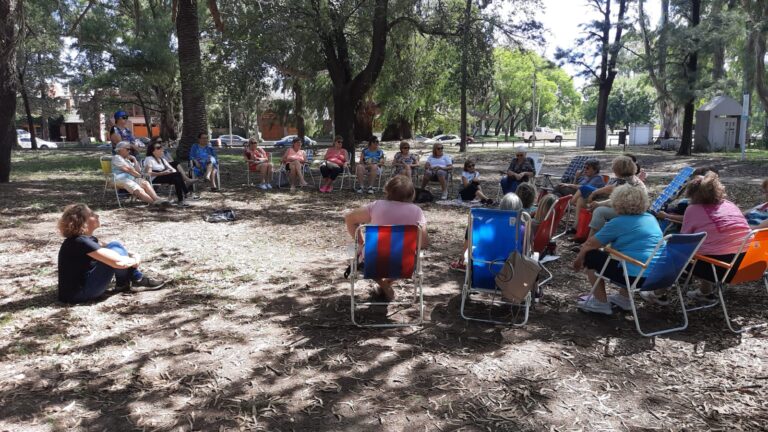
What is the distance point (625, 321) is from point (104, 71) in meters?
29.9

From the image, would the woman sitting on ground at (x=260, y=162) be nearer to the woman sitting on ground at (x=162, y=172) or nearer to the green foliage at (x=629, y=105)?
the woman sitting on ground at (x=162, y=172)

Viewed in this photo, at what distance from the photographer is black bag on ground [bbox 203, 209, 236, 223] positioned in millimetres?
7996

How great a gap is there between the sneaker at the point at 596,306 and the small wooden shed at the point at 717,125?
78.5ft

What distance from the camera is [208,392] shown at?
121 inches

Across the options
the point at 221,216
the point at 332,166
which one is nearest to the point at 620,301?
the point at 221,216

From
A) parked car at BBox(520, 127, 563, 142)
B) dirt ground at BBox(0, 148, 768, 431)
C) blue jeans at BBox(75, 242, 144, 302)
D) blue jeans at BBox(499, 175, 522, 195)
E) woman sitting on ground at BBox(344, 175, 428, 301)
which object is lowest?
dirt ground at BBox(0, 148, 768, 431)

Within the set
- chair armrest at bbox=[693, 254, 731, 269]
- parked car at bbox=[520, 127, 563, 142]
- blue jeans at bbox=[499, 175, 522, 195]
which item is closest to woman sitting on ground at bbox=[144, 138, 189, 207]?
blue jeans at bbox=[499, 175, 522, 195]

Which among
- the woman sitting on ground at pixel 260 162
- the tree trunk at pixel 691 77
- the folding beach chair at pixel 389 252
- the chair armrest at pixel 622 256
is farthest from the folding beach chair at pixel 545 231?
the tree trunk at pixel 691 77

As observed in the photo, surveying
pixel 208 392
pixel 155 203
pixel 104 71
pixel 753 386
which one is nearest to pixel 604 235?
pixel 753 386

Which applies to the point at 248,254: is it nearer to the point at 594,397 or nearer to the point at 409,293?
the point at 409,293

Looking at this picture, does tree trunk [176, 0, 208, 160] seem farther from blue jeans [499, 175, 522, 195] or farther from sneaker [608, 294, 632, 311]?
sneaker [608, 294, 632, 311]

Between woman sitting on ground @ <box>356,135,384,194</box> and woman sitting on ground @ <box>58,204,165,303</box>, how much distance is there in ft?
22.4

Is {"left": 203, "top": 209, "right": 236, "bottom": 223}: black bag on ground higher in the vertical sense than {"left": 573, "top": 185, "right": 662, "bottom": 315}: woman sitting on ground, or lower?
lower

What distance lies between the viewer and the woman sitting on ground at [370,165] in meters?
11.1
